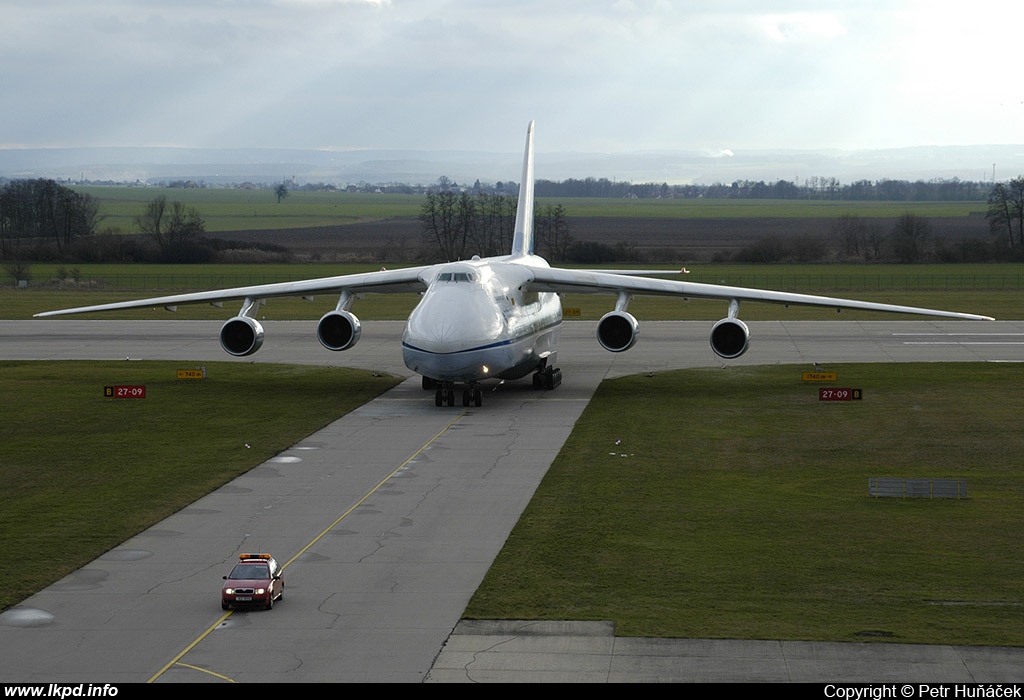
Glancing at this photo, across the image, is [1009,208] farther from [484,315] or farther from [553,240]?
[484,315]

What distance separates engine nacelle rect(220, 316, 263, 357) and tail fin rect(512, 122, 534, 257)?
1038 centimetres

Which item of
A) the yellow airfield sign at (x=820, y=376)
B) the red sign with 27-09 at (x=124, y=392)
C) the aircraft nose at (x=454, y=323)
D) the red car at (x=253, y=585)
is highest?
the aircraft nose at (x=454, y=323)

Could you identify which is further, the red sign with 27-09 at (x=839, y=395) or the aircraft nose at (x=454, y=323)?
the red sign with 27-09 at (x=839, y=395)

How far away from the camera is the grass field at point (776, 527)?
697 inches

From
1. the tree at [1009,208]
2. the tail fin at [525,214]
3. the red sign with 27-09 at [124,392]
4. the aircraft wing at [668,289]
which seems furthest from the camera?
the tree at [1009,208]

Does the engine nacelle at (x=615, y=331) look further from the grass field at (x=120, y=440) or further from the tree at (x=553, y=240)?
the tree at (x=553, y=240)

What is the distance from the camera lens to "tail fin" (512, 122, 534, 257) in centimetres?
4741

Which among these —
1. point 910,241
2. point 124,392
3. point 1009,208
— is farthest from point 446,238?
point 124,392

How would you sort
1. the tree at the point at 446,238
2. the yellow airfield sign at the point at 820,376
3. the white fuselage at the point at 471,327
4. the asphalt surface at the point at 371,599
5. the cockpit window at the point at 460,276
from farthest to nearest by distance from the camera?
the tree at the point at 446,238
the yellow airfield sign at the point at 820,376
the cockpit window at the point at 460,276
the white fuselage at the point at 471,327
the asphalt surface at the point at 371,599

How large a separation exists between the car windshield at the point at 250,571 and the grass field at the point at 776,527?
3.09 meters

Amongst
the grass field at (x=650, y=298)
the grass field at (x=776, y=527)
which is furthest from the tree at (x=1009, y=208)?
the grass field at (x=776, y=527)

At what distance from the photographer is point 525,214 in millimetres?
48594

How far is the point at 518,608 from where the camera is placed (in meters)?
18.0

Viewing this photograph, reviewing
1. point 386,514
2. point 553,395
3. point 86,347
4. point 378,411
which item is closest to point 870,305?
point 553,395
